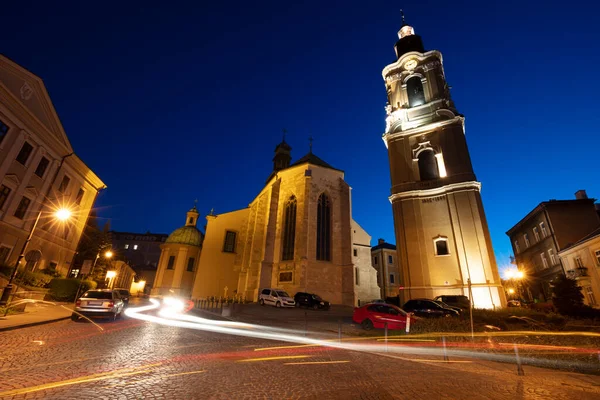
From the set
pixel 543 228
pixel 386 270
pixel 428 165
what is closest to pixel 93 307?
pixel 428 165

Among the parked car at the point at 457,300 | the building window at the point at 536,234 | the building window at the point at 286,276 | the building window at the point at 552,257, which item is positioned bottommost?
the parked car at the point at 457,300

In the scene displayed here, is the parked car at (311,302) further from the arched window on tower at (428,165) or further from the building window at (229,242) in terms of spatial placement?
the building window at (229,242)

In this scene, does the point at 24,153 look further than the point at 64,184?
No

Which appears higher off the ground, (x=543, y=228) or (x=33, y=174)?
(x=543, y=228)

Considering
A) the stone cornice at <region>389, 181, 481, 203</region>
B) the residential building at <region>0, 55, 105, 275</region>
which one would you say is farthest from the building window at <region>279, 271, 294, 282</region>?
the residential building at <region>0, 55, 105, 275</region>

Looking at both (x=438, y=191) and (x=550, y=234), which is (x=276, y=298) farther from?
(x=550, y=234)

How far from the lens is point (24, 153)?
21.9 m

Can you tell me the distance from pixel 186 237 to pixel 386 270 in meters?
34.2

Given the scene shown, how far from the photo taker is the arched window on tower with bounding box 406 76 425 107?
30.0 m

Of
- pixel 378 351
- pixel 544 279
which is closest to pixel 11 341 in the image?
pixel 378 351

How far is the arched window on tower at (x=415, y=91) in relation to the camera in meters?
30.0

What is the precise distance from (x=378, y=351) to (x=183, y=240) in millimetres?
39408

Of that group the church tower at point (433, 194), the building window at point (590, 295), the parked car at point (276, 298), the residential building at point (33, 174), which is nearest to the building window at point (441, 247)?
the church tower at point (433, 194)

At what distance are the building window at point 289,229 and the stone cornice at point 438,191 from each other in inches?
428
